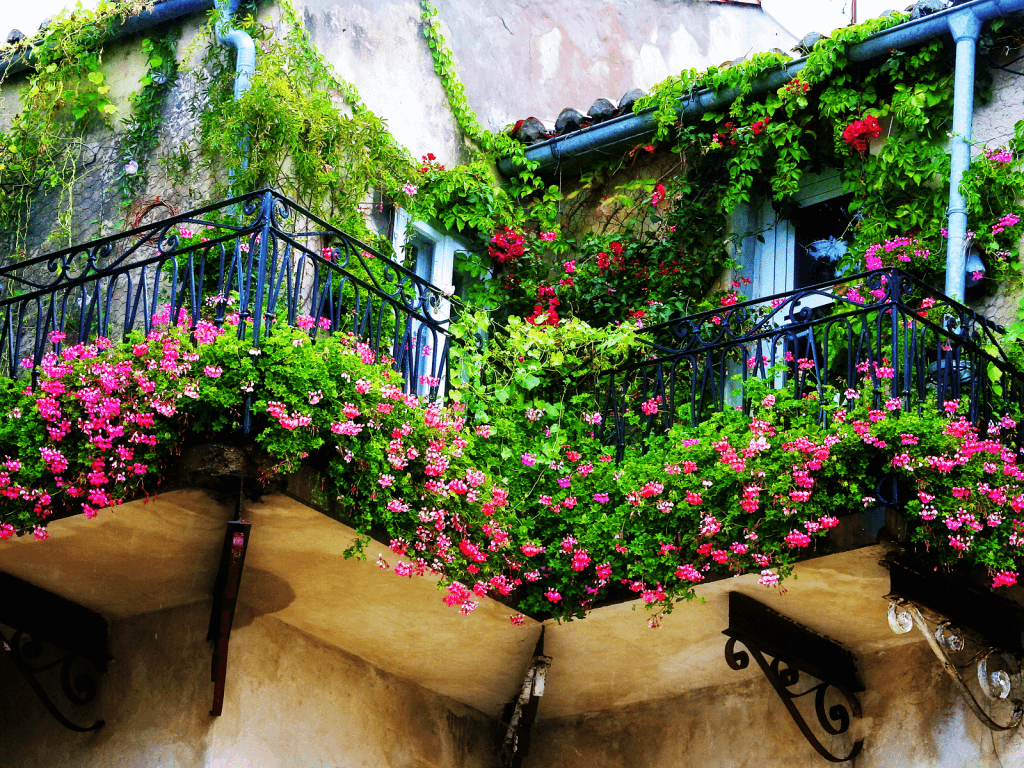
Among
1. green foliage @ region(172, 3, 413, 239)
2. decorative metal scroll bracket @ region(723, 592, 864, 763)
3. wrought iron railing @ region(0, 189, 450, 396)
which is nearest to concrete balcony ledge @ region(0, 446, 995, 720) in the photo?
decorative metal scroll bracket @ region(723, 592, 864, 763)

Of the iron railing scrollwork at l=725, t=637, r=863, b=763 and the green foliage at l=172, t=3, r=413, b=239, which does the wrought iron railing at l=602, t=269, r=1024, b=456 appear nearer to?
the iron railing scrollwork at l=725, t=637, r=863, b=763

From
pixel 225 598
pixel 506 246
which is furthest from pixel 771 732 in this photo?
pixel 506 246

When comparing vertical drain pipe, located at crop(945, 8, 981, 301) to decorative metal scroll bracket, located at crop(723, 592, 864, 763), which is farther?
vertical drain pipe, located at crop(945, 8, 981, 301)

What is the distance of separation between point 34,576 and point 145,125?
294cm

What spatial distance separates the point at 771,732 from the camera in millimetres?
6656

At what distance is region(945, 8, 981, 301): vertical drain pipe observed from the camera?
7.30 m

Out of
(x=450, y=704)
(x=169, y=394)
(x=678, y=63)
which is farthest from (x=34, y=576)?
(x=678, y=63)

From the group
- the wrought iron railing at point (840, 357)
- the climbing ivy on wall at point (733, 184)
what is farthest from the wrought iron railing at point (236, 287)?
the wrought iron railing at point (840, 357)

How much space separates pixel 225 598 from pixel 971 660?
132 inches

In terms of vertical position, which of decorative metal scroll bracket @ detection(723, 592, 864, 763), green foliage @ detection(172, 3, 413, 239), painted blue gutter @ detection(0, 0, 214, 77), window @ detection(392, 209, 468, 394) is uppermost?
painted blue gutter @ detection(0, 0, 214, 77)

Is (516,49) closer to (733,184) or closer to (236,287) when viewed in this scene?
(733,184)

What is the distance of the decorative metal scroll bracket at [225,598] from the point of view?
5363 mm

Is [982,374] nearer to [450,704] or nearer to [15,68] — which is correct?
[450,704]

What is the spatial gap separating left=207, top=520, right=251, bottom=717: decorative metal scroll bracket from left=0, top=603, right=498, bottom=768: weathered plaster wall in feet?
0.52
